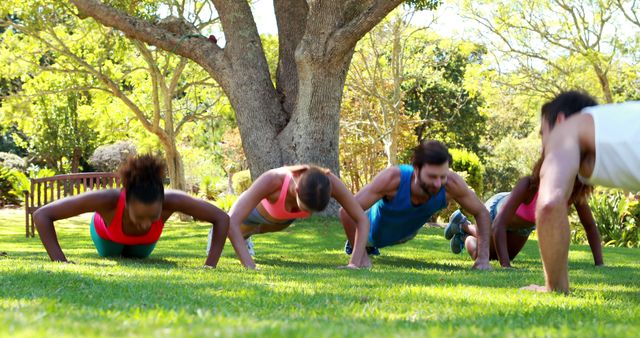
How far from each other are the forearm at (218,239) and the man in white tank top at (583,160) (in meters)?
4.16

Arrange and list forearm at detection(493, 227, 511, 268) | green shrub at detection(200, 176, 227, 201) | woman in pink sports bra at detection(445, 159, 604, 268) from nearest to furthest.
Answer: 1. woman in pink sports bra at detection(445, 159, 604, 268)
2. forearm at detection(493, 227, 511, 268)
3. green shrub at detection(200, 176, 227, 201)

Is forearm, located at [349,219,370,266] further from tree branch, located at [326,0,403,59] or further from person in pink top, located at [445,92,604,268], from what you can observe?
tree branch, located at [326,0,403,59]

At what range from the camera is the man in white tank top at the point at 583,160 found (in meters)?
5.17

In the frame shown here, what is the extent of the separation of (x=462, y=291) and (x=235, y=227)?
3580 millimetres

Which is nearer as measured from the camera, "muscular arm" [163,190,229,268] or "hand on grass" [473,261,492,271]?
"muscular arm" [163,190,229,268]

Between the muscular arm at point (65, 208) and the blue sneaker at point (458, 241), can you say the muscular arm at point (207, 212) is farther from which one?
the blue sneaker at point (458, 241)

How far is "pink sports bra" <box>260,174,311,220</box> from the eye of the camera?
29.3ft

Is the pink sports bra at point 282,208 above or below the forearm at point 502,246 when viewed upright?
above

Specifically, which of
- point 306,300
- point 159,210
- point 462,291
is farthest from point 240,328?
point 159,210

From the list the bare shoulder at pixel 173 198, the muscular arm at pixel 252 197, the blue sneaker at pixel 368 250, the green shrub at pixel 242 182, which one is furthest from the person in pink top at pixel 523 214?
the green shrub at pixel 242 182

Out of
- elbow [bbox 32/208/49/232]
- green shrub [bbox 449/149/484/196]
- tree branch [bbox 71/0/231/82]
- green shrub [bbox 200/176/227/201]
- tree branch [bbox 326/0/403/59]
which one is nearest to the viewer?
elbow [bbox 32/208/49/232]

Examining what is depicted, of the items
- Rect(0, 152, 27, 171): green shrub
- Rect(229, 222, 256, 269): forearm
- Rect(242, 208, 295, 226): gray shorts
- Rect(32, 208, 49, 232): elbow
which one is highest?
Rect(0, 152, 27, 171): green shrub

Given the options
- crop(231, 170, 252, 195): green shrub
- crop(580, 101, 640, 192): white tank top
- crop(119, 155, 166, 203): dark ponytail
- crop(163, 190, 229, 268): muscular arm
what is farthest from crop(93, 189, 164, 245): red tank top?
crop(231, 170, 252, 195): green shrub

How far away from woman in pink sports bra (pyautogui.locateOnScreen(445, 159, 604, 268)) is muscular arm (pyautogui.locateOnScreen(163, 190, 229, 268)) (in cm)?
328
